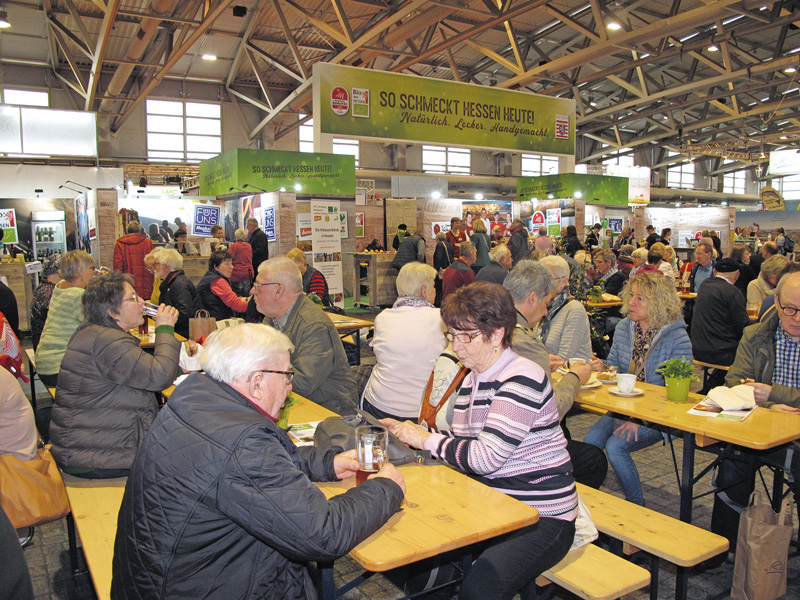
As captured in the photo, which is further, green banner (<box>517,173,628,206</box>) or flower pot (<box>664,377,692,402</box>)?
green banner (<box>517,173,628,206</box>)

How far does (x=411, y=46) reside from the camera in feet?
43.0

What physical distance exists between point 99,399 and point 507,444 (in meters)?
1.67

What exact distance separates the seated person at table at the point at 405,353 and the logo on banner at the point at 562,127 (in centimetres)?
814

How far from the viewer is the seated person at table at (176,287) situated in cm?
526

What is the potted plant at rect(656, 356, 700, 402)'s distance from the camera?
2818 mm

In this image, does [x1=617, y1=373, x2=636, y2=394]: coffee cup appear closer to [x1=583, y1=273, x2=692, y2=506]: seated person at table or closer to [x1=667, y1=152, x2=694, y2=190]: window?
[x1=583, y1=273, x2=692, y2=506]: seated person at table

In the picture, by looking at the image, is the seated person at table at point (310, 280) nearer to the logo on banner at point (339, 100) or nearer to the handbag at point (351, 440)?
the logo on banner at point (339, 100)

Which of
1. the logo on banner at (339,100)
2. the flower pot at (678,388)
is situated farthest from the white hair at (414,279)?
the logo on banner at (339,100)

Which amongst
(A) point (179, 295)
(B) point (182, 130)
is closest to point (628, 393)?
(A) point (179, 295)

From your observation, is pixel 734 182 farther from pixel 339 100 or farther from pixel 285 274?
pixel 285 274

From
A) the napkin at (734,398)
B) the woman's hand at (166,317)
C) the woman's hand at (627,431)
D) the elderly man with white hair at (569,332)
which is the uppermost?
the woman's hand at (166,317)

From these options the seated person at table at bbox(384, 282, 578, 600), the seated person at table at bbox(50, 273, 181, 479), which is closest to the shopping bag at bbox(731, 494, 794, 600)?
the seated person at table at bbox(384, 282, 578, 600)

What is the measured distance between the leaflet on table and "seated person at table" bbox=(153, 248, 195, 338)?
10.3ft

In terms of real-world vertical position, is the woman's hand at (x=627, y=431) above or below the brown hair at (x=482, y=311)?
below
